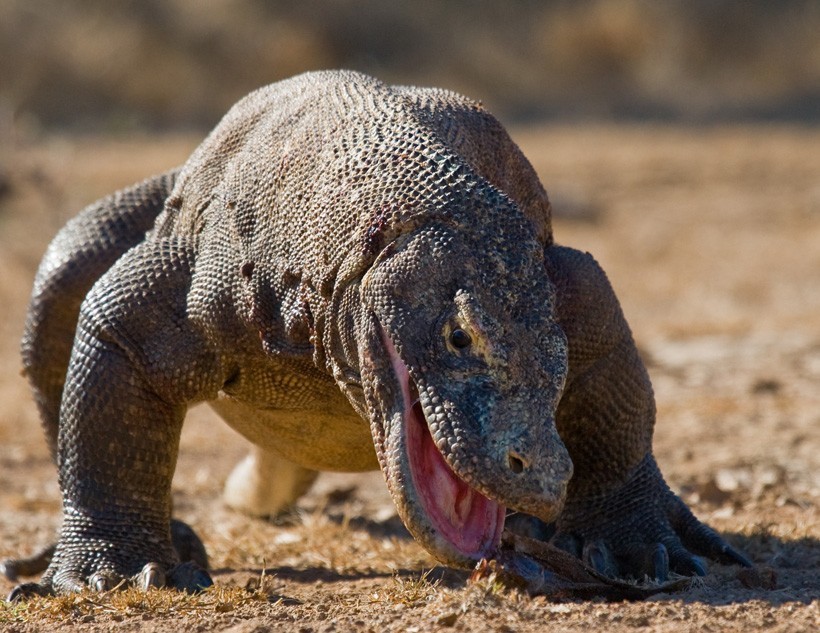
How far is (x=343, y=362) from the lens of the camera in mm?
3572

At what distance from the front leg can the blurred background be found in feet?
54.1

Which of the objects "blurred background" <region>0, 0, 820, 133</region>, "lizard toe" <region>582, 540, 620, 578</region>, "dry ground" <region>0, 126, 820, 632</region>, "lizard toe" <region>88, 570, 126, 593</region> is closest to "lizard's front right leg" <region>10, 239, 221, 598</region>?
"lizard toe" <region>88, 570, 126, 593</region>

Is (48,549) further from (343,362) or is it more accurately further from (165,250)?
(343,362)

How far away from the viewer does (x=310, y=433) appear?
14.3 feet

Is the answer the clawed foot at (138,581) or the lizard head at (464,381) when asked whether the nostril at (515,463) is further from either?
the clawed foot at (138,581)

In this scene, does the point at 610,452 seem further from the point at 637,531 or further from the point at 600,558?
the point at 600,558

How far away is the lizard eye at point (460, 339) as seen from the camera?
127 inches

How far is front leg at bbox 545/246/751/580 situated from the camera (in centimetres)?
415

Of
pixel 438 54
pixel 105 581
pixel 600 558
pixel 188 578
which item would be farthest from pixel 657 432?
pixel 438 54

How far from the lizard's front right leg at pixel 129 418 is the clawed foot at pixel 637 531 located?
1183mm

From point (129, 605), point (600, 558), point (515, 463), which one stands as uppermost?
point (515, 463)

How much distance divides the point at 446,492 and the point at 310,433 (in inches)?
44.8

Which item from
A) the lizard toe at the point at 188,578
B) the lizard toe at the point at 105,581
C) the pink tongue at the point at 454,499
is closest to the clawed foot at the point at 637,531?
the pink tongue at the point at 454,499

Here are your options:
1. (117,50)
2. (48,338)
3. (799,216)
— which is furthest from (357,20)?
(48,338)
